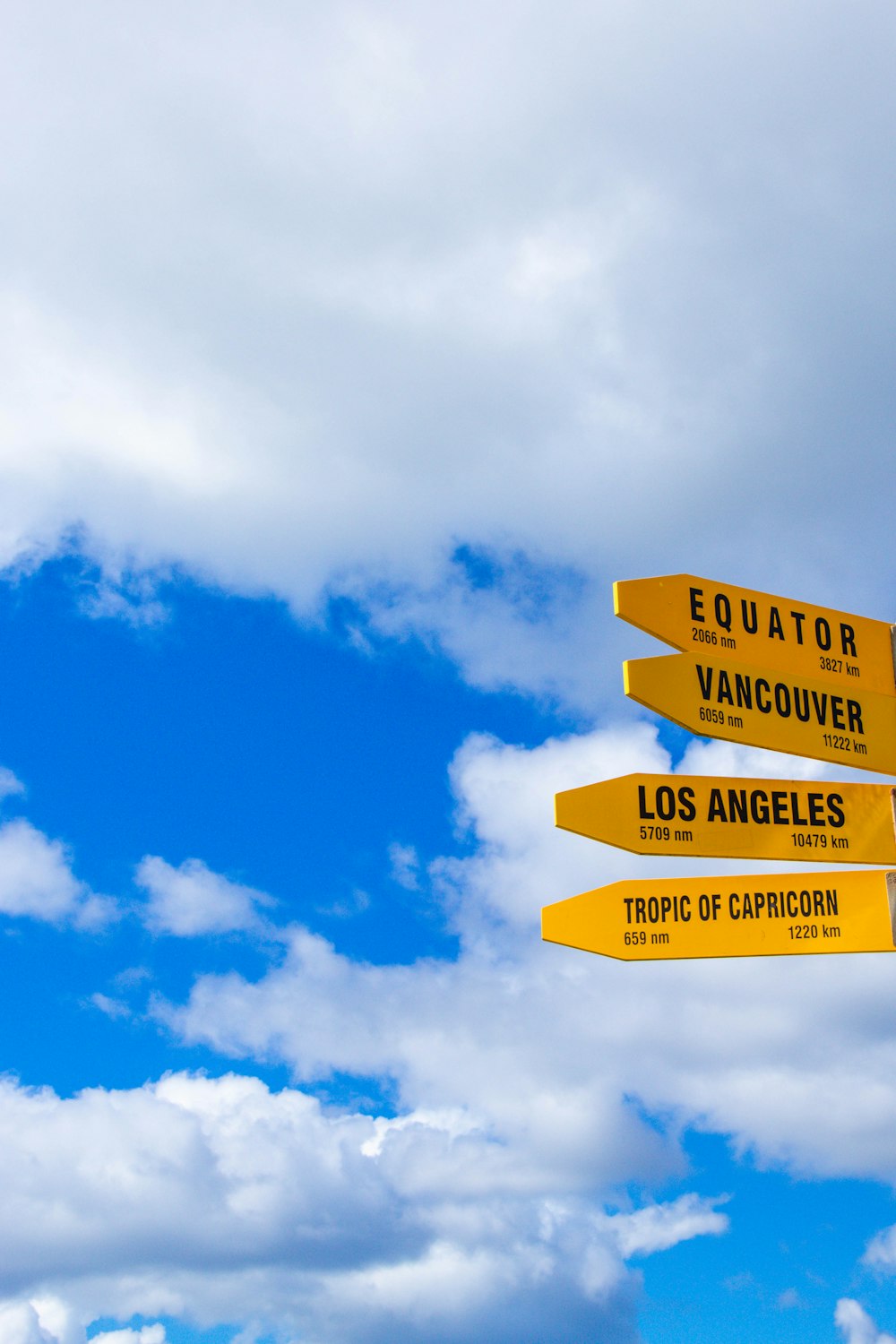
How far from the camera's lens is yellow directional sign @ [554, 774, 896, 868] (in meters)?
8.02

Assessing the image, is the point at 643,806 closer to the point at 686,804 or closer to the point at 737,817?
the point at 686,804

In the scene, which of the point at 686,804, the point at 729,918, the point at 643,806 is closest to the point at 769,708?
the point at 686,804

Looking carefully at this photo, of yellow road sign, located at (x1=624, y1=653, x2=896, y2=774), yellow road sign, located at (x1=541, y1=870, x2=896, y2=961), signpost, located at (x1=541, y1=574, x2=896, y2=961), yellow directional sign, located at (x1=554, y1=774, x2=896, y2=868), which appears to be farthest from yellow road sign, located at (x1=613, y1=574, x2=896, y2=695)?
yellow road sign, located at (x1=541, y1=870, x2=896, y2=961)

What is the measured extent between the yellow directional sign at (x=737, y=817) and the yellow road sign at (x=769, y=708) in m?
0.26

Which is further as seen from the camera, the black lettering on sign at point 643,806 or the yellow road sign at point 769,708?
the black lettering on sign at point 643,806

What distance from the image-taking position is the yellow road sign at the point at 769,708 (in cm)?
794

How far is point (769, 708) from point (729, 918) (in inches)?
53.5

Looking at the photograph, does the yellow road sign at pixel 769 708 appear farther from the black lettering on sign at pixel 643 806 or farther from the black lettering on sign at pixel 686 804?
the black lettering on sign at pixel 643 806

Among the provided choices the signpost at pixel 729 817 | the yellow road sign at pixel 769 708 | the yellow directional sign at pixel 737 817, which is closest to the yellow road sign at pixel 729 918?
the signpost at pixel 729 817

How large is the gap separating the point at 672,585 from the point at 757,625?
2.41 ft

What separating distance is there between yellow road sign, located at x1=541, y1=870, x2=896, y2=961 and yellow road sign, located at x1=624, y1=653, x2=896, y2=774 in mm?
849

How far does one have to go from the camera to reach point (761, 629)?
341 inches

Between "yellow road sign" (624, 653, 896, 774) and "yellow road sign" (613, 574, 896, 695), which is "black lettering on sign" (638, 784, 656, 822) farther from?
"yellow road sign" (613, 574, 896, 695)

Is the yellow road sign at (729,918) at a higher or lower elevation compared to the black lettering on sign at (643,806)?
lower
